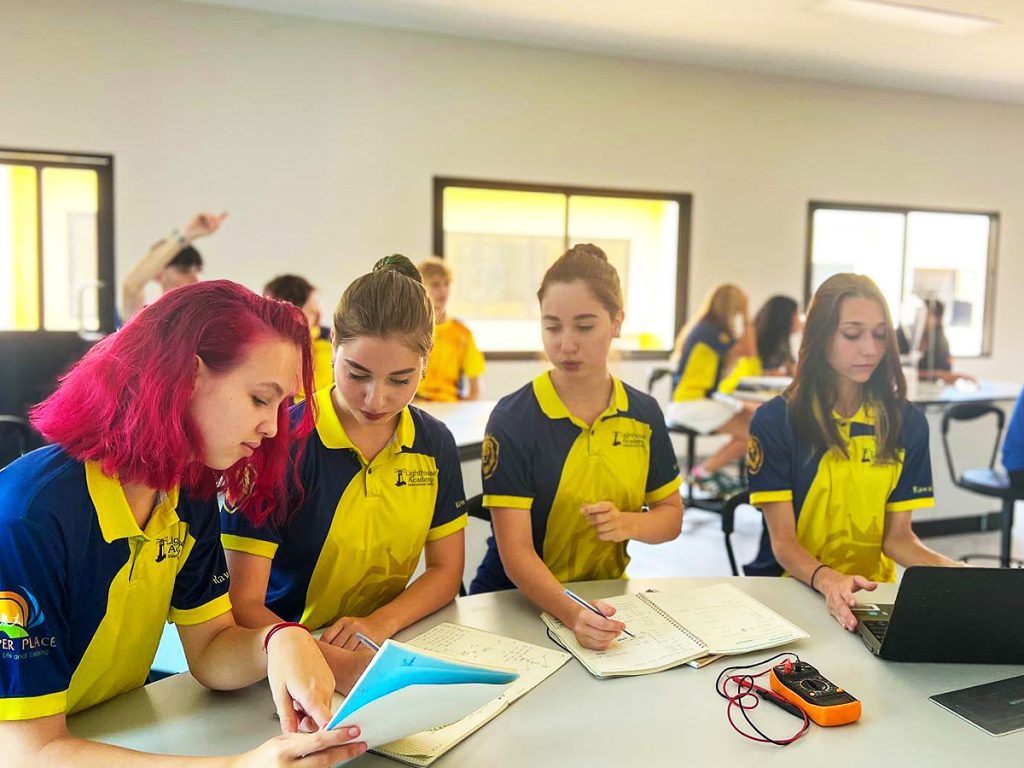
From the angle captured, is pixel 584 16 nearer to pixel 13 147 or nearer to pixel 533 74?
pixel 533 74

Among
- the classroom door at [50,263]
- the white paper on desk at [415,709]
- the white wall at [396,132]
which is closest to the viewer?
A: the white paper on desk at [415,709]

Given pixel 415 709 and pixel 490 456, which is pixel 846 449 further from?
pixel 415 709

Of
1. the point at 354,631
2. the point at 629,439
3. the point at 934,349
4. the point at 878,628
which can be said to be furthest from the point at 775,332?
the point at 354,631

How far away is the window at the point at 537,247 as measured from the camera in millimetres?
6074

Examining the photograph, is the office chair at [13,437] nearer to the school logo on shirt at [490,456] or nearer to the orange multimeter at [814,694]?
the school logo on shirt at [490,456]

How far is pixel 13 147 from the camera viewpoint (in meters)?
4.80

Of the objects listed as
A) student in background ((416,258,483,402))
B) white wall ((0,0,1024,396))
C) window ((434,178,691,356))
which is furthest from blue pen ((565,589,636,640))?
window ((434,178,691,356))

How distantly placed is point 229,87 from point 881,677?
5.11 meters

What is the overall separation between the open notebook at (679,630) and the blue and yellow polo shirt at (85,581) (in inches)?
22.8

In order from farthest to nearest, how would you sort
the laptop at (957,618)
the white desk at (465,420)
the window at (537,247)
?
the window at (537,247) → the white desk at (465,420) → the laptop at (957,618)

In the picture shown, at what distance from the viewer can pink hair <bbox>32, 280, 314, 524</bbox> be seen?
0.96m

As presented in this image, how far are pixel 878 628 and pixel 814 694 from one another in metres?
0.29

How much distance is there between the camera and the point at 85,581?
3.29 feet

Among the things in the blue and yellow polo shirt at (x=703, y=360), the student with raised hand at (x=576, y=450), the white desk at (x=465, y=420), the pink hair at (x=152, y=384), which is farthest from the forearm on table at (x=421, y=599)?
the blue and yellow polo shirt at (x=703, y=360)
